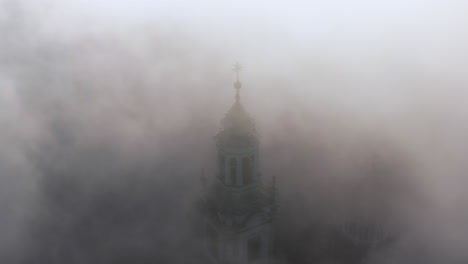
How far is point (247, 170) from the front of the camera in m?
33.9

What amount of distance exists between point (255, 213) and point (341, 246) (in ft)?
25.8

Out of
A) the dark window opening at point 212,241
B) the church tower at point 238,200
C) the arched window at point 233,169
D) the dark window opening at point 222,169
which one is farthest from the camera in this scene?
the dark window opening at point 212,241

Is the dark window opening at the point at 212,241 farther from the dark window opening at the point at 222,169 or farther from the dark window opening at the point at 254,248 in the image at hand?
the dark window opening at the point at 222,169

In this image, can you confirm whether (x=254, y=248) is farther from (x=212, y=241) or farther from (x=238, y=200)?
(x=238, y=200)

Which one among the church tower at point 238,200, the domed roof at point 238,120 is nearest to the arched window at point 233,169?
the church tower at point 238,200

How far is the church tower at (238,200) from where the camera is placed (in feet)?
107

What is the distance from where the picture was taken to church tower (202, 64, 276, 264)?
107 feet

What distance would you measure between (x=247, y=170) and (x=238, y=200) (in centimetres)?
218

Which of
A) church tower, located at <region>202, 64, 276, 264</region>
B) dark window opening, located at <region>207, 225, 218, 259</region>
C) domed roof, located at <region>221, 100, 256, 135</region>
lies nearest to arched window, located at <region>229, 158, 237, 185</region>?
church tower, located at <region>202, 64, 276, 264</region>

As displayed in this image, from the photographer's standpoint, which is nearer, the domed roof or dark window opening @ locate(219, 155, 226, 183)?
the domed roof

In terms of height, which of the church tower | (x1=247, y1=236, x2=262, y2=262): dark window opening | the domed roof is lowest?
(x1=247, y1=236, x2=262, y2=262): dark window opening

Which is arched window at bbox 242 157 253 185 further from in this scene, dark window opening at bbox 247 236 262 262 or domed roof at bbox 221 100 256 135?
dark window opening at bbox 247 236 262 262

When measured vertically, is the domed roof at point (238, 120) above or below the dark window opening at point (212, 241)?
above

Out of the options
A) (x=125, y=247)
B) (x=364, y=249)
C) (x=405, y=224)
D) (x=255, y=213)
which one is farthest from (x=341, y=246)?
(x=125, y=247)
